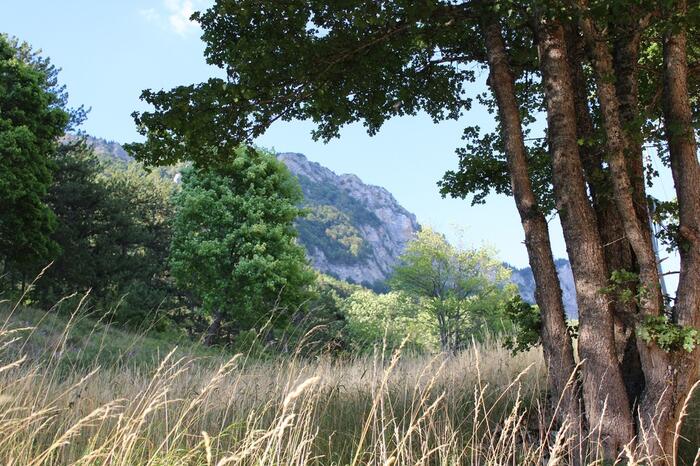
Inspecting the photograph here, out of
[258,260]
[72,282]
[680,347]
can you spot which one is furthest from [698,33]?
[72,282]

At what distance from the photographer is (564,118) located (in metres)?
6.35

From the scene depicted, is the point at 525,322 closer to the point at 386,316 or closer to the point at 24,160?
the point at 24,160

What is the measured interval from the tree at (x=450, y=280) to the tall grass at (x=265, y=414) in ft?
105

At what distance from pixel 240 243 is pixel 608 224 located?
69.9 feet

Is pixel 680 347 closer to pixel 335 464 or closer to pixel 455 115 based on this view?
pixel 335 464

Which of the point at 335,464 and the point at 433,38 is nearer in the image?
the point at 335,464

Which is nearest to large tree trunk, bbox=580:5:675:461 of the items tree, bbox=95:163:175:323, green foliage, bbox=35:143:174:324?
tree, bbox=95:163:175:323

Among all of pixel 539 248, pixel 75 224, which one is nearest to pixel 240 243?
pixel 75 224

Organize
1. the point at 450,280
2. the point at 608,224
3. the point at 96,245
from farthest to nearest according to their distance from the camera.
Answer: the point at 450,280
the point at 96,245
the point at 608,224

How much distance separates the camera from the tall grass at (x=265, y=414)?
11.6 feet

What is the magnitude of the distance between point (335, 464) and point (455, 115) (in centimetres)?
619

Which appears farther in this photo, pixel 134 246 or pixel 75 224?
pixel 134 246

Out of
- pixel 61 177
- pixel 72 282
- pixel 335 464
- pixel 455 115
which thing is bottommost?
pixel 335 464

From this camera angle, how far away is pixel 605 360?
5.79m
